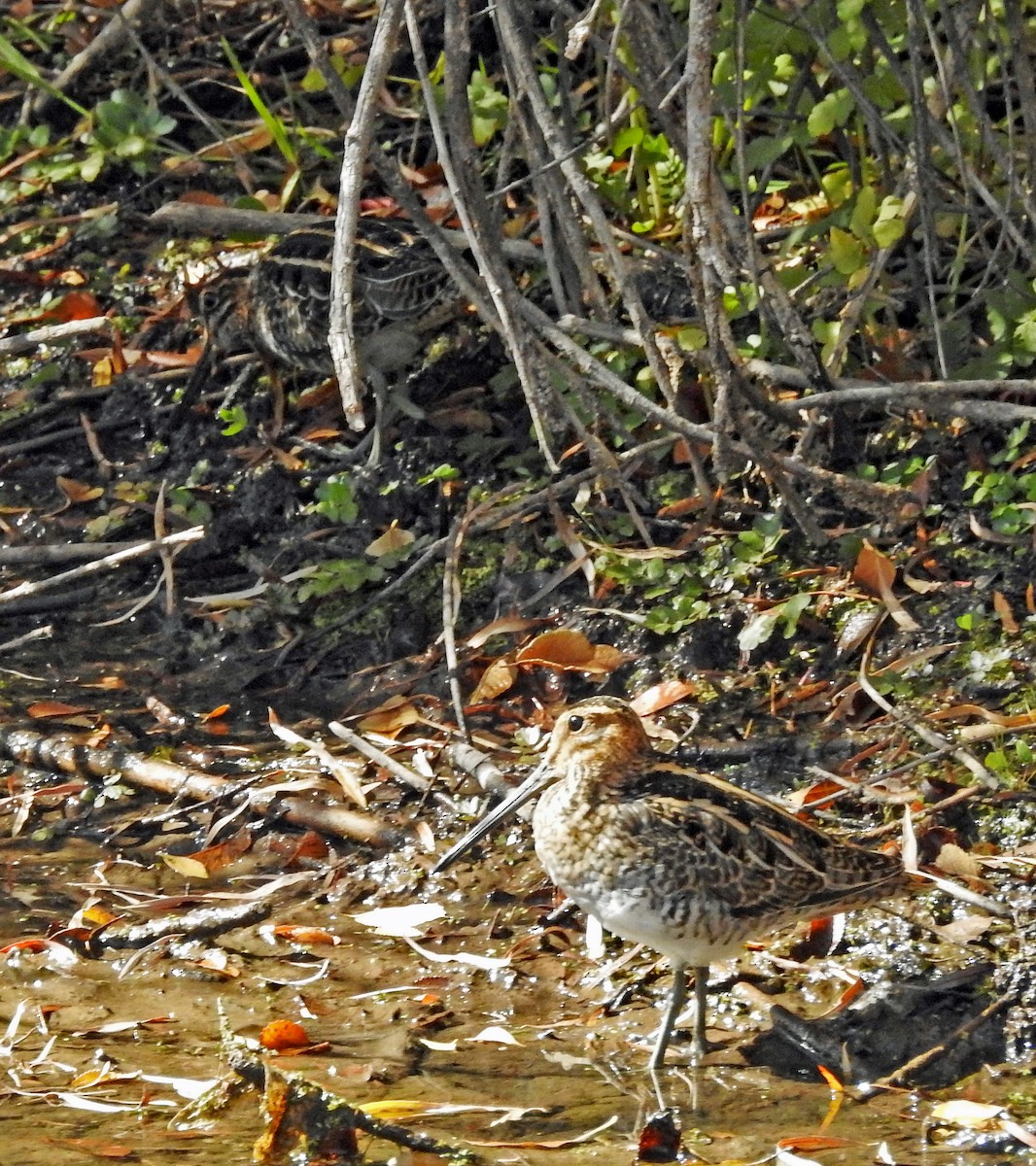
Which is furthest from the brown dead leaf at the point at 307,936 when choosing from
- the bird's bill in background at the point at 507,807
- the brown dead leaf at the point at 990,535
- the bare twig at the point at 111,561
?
the brown dead leaf at the point at 990,535

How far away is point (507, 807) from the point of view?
441 centimetres

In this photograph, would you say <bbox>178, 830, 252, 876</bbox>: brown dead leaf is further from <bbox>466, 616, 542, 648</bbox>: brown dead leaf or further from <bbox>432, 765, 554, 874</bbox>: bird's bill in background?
<bbox>466, 616, 542, 648</bbox>: brown dead leaf

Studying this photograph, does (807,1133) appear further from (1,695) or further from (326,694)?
(1,695)

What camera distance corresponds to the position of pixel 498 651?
550cm

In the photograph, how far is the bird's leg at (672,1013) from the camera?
3910 millimetres

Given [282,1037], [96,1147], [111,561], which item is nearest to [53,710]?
[111,561]

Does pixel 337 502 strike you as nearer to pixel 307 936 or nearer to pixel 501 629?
pixel 501 629

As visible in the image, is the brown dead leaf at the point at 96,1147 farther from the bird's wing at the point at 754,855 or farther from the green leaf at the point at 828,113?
the green leaf at the point at 828,113

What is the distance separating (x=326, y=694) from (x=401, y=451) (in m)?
1.02

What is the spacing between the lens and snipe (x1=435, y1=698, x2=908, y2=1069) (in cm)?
395

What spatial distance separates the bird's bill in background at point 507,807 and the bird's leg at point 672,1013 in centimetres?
58

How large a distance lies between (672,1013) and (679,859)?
0.34 m

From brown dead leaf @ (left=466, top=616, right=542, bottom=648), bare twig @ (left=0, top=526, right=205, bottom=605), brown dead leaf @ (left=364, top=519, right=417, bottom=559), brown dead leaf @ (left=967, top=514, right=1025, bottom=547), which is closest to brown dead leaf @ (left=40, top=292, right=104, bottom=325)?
bare twig @ (left=0, top=526, right=205, bottom=605)

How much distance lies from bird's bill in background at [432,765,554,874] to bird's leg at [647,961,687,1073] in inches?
23.0
